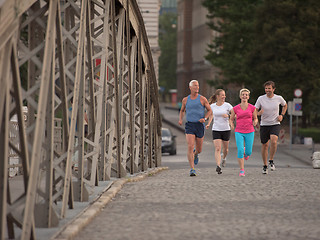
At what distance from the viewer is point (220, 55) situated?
244 ft

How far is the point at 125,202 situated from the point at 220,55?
6259cm

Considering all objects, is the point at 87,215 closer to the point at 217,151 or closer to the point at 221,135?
the point at 217,151

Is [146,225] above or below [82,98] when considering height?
below

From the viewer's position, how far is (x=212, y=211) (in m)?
11.0

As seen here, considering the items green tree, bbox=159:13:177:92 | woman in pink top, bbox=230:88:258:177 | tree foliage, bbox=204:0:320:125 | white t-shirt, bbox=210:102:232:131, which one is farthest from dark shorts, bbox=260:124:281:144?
green tree, bbox=159:13:177:92

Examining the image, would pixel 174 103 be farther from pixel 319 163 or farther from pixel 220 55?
pixel 319 163

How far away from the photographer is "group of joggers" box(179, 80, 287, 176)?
17703 millimetres

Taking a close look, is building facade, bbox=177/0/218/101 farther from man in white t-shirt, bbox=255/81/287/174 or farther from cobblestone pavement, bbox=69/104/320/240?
cobblestone pavement, bbox=69/104/320/240

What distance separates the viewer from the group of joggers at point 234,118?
58.1 feet

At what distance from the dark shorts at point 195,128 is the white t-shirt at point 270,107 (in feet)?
4.49

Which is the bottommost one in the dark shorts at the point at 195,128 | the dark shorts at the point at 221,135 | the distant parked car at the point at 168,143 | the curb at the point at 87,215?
the distant parked car at the point at 168,143

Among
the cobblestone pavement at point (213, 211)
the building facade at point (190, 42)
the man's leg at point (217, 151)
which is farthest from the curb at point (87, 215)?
the building facade at point (190, 42)

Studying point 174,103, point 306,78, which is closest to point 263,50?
point 306,78

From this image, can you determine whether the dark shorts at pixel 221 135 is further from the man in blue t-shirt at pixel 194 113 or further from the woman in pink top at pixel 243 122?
the man in blue t-shirt at pixel 194 113
